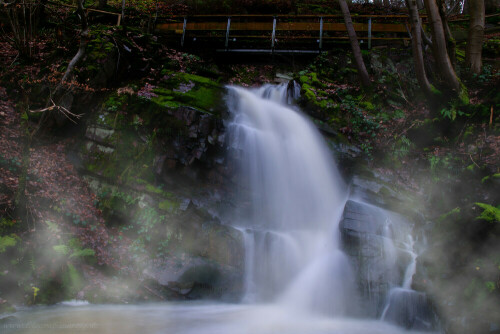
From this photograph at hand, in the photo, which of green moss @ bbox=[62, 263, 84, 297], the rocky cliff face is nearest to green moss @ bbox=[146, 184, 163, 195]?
the rocky cliff face

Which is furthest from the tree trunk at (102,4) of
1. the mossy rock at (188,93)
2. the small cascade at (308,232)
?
the small cascade at (308,232)

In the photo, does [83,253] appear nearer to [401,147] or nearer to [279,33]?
[401,147]

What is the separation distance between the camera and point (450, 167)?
25.6 feet

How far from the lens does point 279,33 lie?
46.5ft

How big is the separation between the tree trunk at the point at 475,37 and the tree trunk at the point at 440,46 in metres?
1.94

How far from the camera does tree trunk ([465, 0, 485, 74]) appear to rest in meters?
9.91

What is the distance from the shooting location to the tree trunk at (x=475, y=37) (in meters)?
9.91

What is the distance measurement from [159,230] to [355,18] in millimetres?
12366

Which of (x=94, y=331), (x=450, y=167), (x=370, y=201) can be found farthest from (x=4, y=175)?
(x=450, y=167)

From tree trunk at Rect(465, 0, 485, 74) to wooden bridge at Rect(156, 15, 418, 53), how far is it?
10.3 feet

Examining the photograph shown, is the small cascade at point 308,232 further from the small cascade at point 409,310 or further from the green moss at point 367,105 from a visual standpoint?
the green moss at point 367,105

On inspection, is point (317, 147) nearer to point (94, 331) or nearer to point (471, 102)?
point (471, 102)

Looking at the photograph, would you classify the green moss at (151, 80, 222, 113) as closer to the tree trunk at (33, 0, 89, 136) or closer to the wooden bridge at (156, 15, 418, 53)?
the tree trunk at (33, 0, 89, 136)

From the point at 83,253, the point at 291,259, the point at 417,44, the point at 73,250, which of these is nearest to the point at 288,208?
the point at 291,259
